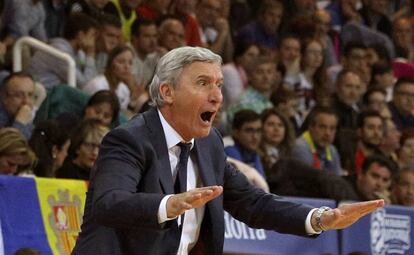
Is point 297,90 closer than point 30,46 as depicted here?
No

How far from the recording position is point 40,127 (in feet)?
28.3

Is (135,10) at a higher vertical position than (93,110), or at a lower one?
higher

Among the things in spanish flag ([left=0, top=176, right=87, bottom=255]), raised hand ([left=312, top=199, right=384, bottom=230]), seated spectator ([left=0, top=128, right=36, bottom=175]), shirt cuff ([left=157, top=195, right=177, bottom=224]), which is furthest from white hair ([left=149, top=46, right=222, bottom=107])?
seated spectator ([left=0, top=128, right=36, bottom=175])

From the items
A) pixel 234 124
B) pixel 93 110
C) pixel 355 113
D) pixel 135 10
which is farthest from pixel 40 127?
pixel 355 113

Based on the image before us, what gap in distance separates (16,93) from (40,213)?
240 cm

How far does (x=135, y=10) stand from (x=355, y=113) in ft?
8.67

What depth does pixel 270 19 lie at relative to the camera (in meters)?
13.4

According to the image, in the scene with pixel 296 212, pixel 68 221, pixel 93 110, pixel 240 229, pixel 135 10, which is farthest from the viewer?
pixel 135 10

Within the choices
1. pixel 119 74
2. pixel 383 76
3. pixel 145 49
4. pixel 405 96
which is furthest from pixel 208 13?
pixel 119 74

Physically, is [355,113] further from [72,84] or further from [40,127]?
[40,127]

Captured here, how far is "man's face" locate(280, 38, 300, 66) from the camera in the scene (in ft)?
41.8

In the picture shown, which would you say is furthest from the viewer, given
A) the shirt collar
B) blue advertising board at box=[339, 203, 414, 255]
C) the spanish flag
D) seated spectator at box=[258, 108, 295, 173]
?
seated spectator at box=[258, 108, 295, 173]

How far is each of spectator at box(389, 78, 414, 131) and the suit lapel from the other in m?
8.49

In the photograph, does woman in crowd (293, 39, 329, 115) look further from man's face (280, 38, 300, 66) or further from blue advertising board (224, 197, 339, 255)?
blue advertising board (224, 197, 339, 255)
